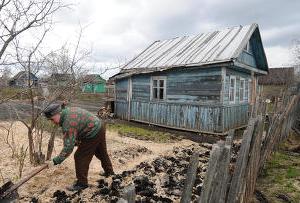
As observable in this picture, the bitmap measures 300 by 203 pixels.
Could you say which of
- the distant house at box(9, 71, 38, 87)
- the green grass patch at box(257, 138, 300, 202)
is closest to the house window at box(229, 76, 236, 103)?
the green grass patch at box(257, 138, 300, 202)

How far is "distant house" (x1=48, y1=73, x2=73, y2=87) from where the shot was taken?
6.39 metres

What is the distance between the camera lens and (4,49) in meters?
5.40

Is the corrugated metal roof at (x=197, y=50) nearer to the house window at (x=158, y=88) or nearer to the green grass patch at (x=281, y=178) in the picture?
the house window at (x=158, y=88)

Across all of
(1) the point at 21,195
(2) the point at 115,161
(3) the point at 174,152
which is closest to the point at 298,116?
(3) the point at 174,152

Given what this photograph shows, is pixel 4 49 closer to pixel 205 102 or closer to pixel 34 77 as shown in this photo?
pixel 34 77

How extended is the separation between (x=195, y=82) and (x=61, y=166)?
7.00 meters

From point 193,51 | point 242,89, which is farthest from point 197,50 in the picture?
point 242,89

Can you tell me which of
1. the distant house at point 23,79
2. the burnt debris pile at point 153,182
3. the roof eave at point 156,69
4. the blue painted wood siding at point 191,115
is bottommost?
the burnt debris pile at point 153,182

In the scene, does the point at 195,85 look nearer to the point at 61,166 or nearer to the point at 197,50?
the point at 197,50

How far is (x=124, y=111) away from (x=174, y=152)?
7088 mm

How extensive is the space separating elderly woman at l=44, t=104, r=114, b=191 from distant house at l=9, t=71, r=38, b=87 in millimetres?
1173

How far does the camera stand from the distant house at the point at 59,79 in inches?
252

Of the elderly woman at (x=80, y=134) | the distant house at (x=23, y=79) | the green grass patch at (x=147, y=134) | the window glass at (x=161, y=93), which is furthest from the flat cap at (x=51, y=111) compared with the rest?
the window glass at (x=161, y=93)

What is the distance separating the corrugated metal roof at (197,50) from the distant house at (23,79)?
695 centimetres
